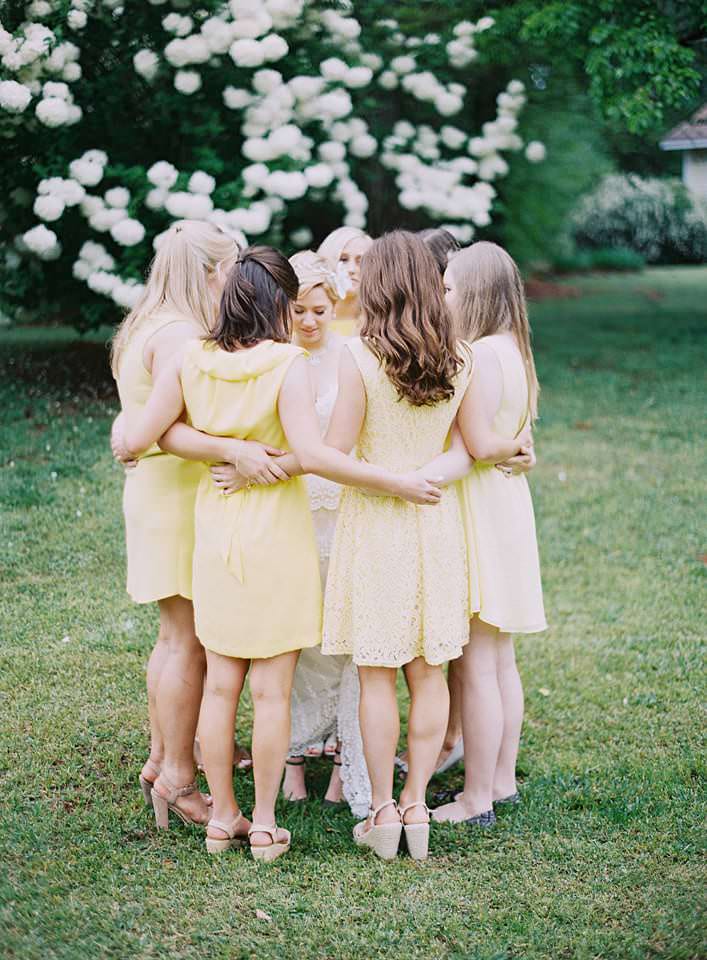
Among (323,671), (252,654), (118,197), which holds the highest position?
(252,654)

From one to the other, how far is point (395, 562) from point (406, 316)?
76 centimetres

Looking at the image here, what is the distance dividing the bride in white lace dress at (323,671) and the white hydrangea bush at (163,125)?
4062 millimetres

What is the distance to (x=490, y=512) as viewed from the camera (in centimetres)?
380

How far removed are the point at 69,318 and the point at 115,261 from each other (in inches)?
50.8

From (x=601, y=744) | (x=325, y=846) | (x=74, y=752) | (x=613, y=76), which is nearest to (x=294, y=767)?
(x=325, y=846)

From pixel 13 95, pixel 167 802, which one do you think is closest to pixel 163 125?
pixel 13 95

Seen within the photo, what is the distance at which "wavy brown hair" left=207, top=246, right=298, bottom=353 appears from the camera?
337 cm

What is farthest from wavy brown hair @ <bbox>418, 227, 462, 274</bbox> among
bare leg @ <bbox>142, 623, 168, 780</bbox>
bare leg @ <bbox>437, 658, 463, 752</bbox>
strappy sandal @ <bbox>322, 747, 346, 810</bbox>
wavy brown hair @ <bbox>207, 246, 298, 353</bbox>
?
strappy sandal @ <bbox>322, 747, 346, 810</bbox>

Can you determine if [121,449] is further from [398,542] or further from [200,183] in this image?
[200,183]

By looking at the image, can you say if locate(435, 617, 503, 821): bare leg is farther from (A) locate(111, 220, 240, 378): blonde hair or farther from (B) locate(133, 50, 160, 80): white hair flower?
(B) locate(133, 50, 160, 80): white hair flower

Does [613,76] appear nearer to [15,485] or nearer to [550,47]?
[550,47]

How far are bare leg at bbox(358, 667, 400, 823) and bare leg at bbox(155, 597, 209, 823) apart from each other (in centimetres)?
60

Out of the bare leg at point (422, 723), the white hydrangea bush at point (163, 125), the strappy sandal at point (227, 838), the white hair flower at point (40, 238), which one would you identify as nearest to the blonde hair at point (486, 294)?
the bare leg at point (422, 723)

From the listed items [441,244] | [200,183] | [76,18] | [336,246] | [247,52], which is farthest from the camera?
[200,183]
